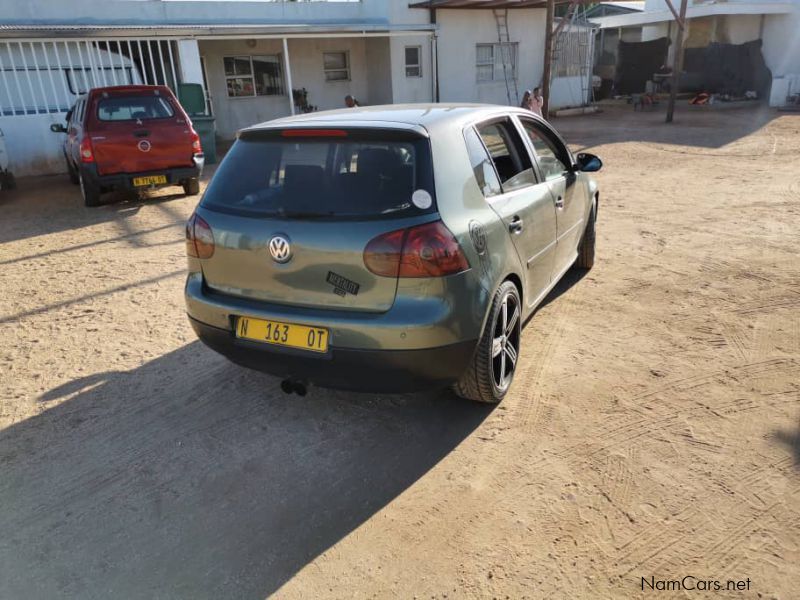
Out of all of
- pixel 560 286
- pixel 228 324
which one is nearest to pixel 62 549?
pixel 228 324

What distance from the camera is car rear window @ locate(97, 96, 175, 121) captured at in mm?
8695

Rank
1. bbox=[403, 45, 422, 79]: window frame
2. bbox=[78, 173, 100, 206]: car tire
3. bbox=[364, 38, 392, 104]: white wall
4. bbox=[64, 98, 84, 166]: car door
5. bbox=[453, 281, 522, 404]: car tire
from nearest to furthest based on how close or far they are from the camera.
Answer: bbox=[453, 281, 522, 404]: car tire < bbox=[64, 98, 84, 166]: car door < bbox=[78, 173, 100, 206]: car tire < bbox=[364, 38, 392, 104]: white wall < bbox=[403, 45, 422, 79]: window frame

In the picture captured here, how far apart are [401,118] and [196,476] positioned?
211cm

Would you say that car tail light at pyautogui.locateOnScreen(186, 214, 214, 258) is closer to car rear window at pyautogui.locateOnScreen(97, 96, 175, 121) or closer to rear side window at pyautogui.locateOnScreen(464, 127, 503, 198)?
rear side window at pyautogui.locateOnScreen(464, 127, 503, 198)

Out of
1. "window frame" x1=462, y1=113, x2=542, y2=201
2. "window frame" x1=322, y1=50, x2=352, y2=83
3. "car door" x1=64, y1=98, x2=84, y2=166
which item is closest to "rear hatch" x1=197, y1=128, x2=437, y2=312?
"window frame" x1=462, y1=113, x2=542, y2=201

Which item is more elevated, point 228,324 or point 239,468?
point 228,324

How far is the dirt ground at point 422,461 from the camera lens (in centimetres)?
240

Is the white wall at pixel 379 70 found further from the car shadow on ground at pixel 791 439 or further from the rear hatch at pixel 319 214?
the car shadow on ground at pixel 791 439

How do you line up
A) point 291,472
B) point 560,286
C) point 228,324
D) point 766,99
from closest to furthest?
1. point 291,472
2. point 228,324
3. point 560,286
4. point 766,99

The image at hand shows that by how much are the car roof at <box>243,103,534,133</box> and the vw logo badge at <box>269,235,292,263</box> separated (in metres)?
0.64

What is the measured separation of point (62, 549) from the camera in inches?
101

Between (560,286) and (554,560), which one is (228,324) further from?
(560,286)

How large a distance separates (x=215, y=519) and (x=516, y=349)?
6.48ft

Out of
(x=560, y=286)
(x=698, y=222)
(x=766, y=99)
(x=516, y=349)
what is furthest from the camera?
(x=766, y=99)
